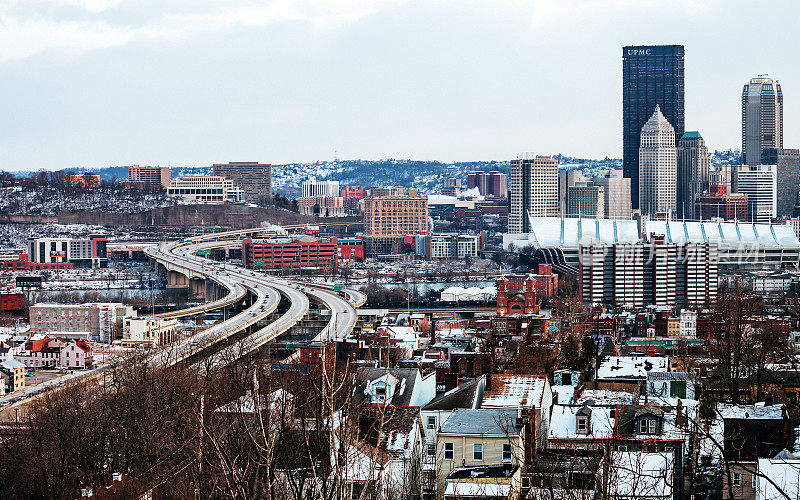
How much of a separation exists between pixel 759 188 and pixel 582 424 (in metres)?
106

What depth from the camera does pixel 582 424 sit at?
13219mm

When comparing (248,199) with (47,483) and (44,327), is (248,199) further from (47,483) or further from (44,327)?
(47,483)

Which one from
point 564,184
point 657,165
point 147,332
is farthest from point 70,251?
point 657,165

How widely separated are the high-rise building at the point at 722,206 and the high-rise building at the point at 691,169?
9.78 metres

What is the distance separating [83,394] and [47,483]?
922cm

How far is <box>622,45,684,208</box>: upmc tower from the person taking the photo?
440 ft

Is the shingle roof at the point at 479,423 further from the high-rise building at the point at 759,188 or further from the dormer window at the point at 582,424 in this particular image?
the high-rise building at the point at 759,188

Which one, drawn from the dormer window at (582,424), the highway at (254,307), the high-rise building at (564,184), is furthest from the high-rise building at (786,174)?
the dormer window at (582,424)

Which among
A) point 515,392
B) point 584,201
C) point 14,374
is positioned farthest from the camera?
point 584,201

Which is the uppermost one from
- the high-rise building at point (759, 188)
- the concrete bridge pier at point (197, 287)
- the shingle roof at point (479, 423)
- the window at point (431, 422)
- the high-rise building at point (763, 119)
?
the high-rise building at point (763, 119)

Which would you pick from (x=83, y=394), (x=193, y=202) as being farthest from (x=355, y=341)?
(x=193, y=202)

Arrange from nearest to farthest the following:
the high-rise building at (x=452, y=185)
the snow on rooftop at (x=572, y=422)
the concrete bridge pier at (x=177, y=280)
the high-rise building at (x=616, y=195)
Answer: the snow on rooftop at (x=572, y=422) < the concrete bridge pier at (x=177, y=280) < the high-rise building at (x=616, y=195) < the high-rise building at (x=452, y=185)

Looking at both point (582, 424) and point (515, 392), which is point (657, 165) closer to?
point (515, 392)

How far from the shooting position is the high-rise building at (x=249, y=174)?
141875 mm
